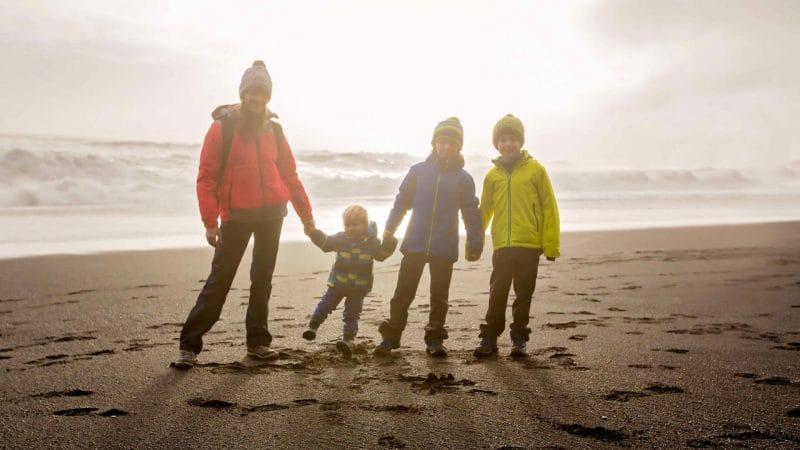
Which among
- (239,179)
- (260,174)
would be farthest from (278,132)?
(239,179)

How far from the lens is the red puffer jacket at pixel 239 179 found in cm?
455

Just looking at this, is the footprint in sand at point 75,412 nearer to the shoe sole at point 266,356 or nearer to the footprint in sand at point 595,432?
the shoe sole at point 266,356

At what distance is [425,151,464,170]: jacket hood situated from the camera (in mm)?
5129

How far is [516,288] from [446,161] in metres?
1.15

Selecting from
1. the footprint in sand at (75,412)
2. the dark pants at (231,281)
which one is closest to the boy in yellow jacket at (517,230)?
the dark pants at (231,281)

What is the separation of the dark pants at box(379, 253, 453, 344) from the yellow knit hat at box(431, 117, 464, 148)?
96 centimetres

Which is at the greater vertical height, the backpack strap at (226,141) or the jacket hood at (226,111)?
the jacket hood at (226,111)

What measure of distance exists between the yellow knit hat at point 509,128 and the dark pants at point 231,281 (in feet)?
6.12

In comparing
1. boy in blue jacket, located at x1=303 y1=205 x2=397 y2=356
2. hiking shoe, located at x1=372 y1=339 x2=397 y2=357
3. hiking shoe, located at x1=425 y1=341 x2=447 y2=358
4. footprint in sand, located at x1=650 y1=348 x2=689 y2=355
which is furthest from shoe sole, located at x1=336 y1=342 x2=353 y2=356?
footprint in sand, located at x1=650 y1=348 x2=689 y2=355

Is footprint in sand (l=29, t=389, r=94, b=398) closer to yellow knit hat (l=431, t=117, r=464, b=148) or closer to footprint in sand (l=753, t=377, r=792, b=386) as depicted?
yellow knit hat (l=431, t=117, r=464, b=148)

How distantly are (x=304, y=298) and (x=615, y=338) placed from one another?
3468mm

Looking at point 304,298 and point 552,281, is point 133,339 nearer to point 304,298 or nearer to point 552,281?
point 304,298

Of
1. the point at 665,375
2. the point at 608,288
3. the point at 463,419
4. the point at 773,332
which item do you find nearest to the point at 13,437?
the point at 463,419

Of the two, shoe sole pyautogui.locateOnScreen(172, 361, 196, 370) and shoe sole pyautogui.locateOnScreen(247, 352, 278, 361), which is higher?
shoe sole pyautogui.locateOnScreen(247, 352, 278, 361)
